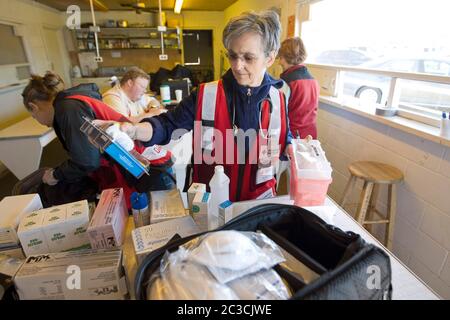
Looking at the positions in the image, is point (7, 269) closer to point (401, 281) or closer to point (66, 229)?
point (66, 229)

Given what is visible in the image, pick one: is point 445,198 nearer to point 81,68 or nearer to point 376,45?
point 376,45

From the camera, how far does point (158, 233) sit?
2.52 ft

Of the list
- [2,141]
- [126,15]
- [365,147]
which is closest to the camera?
[365,147]

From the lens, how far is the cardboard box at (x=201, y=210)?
83 cm

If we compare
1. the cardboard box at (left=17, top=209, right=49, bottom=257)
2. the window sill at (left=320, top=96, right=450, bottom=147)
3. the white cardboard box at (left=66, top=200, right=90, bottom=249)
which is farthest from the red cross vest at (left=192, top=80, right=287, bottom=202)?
the window sill at (left=320, top=96, right=450, bottom=147)

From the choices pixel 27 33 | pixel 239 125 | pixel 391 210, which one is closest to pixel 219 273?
pixel 239 125

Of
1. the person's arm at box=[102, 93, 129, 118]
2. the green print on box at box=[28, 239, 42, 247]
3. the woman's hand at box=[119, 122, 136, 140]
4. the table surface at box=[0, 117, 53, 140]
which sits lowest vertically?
the table surface at box=[0, 117, 53, 140]

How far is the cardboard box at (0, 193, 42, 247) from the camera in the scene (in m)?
0.76

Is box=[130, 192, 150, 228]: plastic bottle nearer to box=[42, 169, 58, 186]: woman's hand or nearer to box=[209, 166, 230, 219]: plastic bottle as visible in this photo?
box=[209, 166, 230, 219]: plastic bottle

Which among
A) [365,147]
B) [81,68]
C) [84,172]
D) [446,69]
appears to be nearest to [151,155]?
[84,172]

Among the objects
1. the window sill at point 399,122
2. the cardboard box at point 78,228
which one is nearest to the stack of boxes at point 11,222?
the cardboard box at point 78,228

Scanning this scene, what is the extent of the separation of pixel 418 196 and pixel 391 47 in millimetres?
1118
